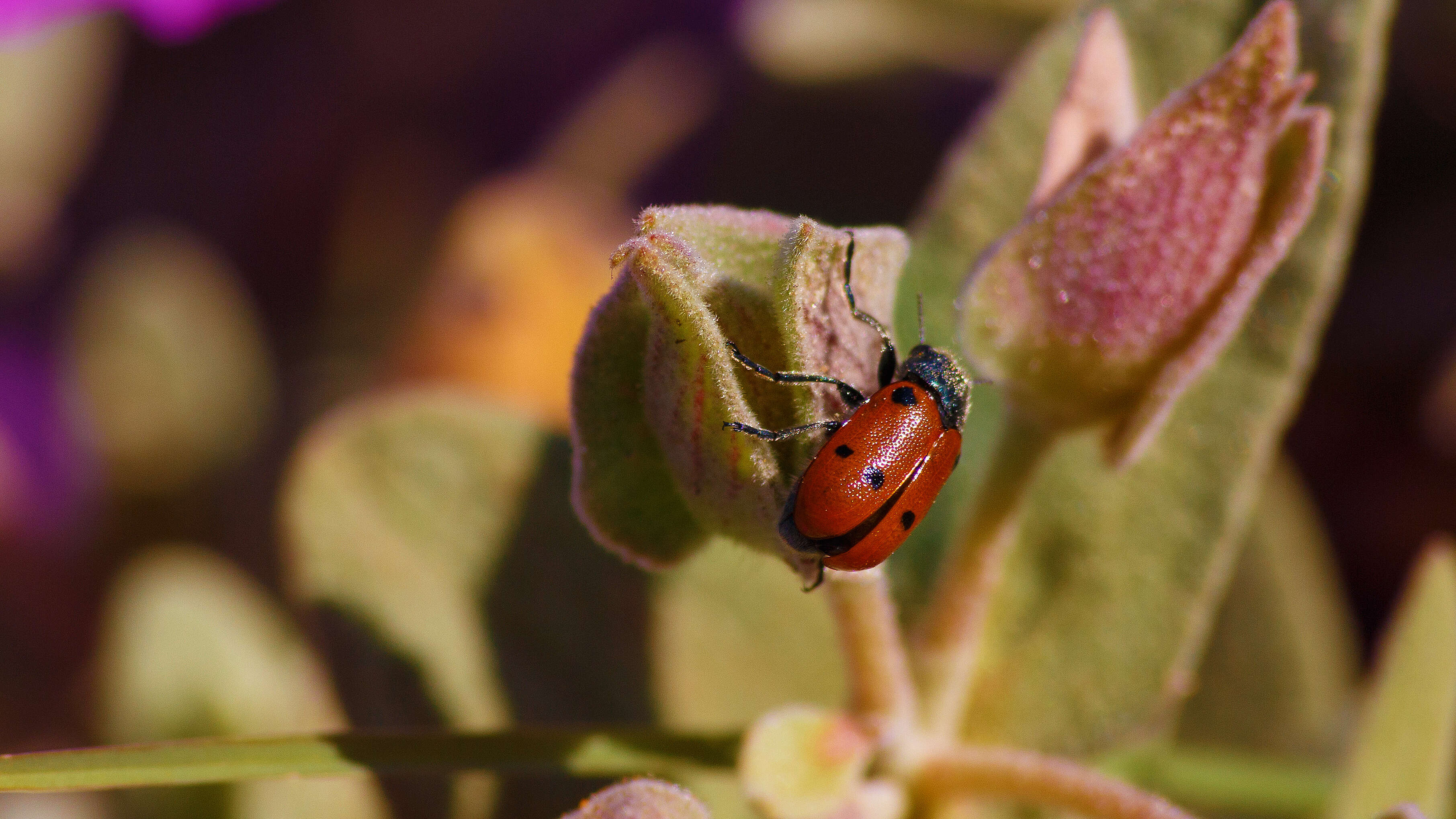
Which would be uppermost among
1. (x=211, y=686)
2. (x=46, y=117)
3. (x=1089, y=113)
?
(x=46, y=117)

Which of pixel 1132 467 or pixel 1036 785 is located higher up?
pixel 1132 467

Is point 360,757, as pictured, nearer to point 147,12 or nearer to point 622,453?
point 622,453

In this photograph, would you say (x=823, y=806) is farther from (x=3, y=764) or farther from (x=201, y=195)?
(x=201, y=195)

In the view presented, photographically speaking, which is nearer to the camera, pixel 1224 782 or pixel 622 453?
pixel 622 453

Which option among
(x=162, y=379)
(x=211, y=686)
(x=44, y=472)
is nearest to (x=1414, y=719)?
(x=211, y=686)

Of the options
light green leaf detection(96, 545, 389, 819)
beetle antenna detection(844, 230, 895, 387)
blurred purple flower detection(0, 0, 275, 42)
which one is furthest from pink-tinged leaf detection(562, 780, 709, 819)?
blurred purple flower detection(0, 0, 275, 42)
